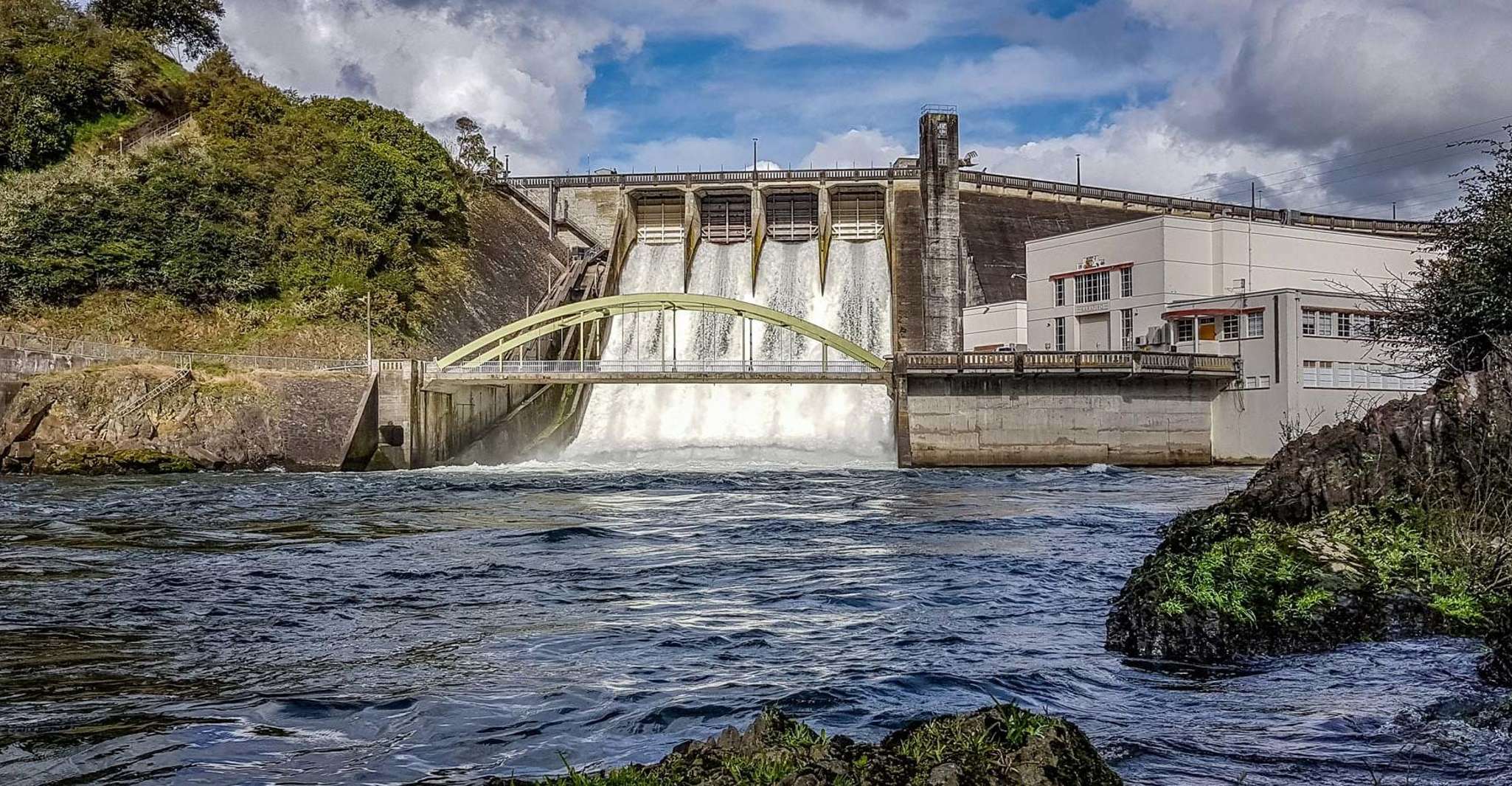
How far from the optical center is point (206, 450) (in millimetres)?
38469

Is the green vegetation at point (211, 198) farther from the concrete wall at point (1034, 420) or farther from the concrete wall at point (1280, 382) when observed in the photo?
the concrete wall at point (1280, 382)

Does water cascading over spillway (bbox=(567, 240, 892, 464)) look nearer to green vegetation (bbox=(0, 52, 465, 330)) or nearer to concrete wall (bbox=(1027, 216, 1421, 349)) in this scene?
concrete wall (bbox=(1027, 216, 1421, 349))

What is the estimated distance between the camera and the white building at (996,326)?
5369 cm

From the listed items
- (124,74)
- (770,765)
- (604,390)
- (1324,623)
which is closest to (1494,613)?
(1324,623)

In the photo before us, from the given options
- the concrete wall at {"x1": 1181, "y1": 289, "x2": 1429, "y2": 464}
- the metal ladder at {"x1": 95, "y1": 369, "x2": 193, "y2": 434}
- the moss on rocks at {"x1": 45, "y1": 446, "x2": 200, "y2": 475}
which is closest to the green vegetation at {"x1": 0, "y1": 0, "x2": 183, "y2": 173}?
the metal ladder at {"x1": 95, "y1": 369, "x2": 193, "y2": 434}

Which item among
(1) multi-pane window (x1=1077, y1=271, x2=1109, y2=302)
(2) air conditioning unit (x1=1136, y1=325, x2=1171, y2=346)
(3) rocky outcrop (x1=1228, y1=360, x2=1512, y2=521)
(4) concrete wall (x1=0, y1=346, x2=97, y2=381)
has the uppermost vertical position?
(1) multi-pane window (x1=1077, y1=271, x2=1109, y2=302)

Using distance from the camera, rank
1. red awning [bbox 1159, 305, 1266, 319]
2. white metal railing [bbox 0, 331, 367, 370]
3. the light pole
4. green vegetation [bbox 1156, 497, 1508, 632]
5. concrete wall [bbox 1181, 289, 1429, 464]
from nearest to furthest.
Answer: green vegetation [bbox 1156, 497, 1508, 632] < white metal railing [bbox 0, 331, 367, 370] < concrete wall [bbox 1181, 289, 1429, 464] < red awning [bbox 1159, 305, 1266, 319] < the light pole

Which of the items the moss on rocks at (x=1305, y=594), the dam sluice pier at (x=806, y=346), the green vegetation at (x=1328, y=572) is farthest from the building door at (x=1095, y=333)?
the moss on rocks at (x=1305, y=594)

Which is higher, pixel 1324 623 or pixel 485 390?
pixel 485 390

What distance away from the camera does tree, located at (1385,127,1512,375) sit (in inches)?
590

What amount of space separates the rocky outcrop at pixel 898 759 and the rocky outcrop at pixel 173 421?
119 feet

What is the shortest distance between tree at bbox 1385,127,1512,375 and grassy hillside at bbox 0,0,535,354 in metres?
40.4

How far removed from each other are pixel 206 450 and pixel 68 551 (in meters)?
22.1

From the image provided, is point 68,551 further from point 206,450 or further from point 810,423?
point 810,423
